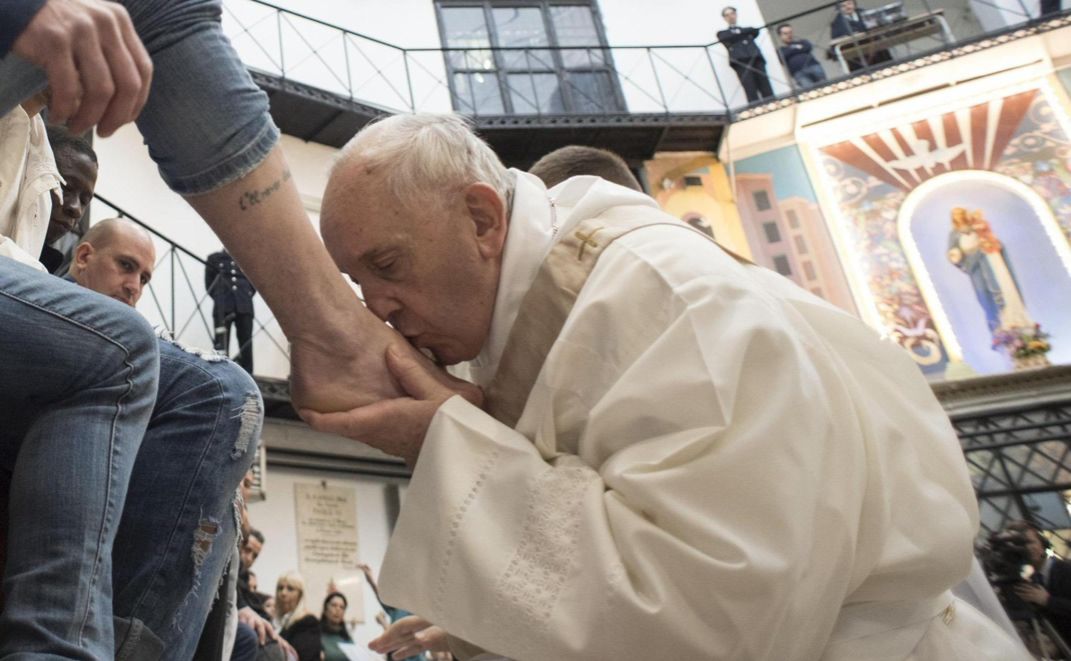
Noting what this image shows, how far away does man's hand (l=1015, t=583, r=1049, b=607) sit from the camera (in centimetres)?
584

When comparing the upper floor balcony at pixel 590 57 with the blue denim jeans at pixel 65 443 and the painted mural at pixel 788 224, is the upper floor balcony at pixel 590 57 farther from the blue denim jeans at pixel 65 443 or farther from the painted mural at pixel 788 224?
the blue denim jeans at pixel 65 443

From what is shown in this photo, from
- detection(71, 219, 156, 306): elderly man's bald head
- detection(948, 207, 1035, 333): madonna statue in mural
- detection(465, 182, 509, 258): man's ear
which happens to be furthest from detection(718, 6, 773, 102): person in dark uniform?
detection(465, 182, 509, 258): man's ear

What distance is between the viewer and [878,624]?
4.29 feet

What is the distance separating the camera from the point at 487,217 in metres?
1.67

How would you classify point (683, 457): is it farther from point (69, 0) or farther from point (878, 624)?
point (69, 0)

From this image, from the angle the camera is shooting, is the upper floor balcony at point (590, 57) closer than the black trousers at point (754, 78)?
Yes

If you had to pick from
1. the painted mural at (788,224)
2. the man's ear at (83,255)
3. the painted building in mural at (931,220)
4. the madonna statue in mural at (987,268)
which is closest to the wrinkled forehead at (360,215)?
the man's ear at (83,255)

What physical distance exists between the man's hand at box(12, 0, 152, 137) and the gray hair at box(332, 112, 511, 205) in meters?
0.57

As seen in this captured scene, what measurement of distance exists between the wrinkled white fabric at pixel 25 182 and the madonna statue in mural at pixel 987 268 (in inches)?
477

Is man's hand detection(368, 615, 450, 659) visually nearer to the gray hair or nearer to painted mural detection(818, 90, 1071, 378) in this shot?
the gray hair

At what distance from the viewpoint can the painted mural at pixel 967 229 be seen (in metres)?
11.8

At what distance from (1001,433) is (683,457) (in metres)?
10.5

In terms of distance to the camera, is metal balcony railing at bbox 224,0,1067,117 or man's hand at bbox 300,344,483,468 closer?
man's hand at bbox 300,344,483,468

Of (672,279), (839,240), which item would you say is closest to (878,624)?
(672,279)
